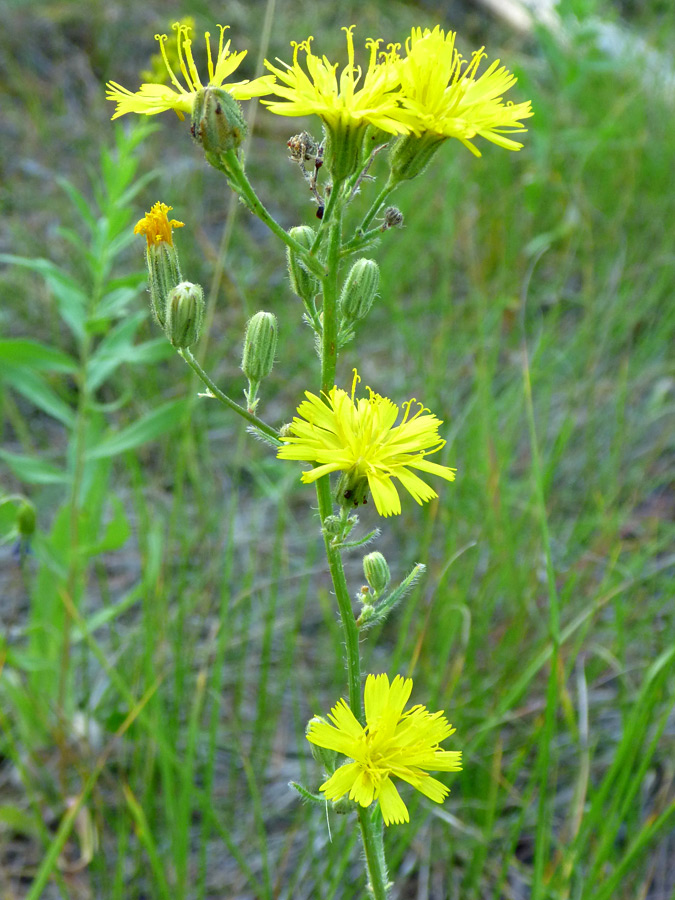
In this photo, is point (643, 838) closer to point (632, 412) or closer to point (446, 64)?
point (446, 64)

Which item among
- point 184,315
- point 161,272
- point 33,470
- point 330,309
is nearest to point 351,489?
point 330,309

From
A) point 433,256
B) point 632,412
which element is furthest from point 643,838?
point 433,256

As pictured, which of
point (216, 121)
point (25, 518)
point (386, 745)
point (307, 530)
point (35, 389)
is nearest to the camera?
point (216, 121)

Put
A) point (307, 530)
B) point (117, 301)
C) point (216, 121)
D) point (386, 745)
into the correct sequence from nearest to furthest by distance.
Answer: point (216, 121) < point (386, 745) < point (117, 301) < point (307, 530)

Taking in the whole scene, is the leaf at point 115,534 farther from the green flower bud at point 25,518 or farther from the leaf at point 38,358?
the leaf at point 38,358

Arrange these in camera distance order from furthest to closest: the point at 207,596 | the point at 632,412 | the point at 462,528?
the point at 632,412 < the point at 462,528 < the point at 207,596

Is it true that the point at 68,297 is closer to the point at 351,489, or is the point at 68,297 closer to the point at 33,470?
the point at 33,470

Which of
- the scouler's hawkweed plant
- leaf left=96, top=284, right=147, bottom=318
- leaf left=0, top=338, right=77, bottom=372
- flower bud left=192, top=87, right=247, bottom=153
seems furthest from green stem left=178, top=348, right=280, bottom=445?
leaf left=0, top=338, right=77, bottom=372

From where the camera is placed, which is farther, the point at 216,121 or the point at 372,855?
the point at 372,855
